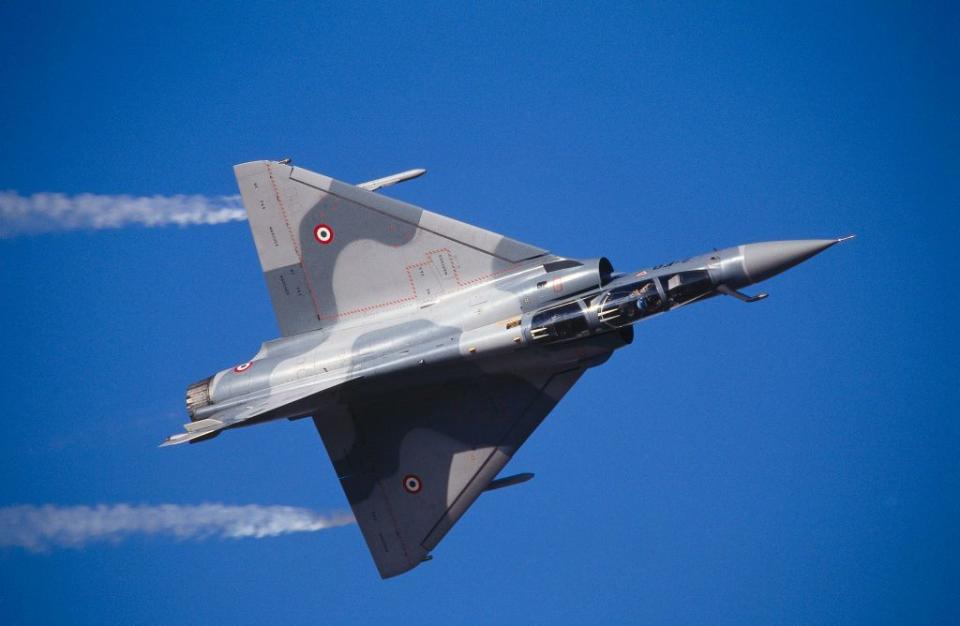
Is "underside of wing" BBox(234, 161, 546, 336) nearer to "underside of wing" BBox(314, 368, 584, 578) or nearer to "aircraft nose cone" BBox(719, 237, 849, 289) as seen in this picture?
"underside of wing" BBox(314, 368, 584, 578)

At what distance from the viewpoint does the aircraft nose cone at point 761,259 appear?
16.8 m

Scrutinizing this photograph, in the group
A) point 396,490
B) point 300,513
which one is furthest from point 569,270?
point 300,513

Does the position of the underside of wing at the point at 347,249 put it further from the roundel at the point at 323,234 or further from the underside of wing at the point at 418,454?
the underside of wing at the point at 418,454

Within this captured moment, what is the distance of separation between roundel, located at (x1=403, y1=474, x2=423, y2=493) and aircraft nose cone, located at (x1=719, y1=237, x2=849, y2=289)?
18.0 feet

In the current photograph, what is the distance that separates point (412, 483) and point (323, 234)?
3786 millimetres

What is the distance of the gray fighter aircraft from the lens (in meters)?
17.7

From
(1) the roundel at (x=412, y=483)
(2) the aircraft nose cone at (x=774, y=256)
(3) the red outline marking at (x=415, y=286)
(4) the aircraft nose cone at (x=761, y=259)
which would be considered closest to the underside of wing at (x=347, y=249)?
(3) the red outline marking at (x=415, y=286)

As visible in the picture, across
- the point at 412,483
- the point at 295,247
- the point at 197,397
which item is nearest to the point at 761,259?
the point at 412,483

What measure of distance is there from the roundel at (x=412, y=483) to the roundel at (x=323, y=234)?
356 cm

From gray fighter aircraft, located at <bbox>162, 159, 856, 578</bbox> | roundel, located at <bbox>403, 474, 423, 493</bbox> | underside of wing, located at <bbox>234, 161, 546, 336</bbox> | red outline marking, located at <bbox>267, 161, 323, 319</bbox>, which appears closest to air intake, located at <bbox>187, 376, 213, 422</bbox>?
gray fighter aircraft, located at <bbox>162, 159, 856, 578</bbox>

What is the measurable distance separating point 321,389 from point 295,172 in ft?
11.5

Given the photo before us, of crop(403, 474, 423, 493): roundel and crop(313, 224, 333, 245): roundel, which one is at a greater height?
crop(313, 224, 333, 245): roundel

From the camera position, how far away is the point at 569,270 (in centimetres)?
1784

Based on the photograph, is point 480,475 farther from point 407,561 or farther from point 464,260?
point 464,260
